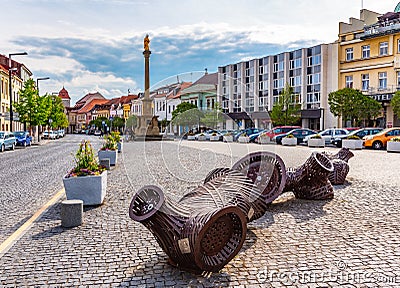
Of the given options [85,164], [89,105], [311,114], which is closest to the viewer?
[85,164]

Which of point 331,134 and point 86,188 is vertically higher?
point 331,134

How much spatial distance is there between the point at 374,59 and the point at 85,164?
154 feet

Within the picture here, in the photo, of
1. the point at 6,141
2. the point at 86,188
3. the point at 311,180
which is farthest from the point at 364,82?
the point at 86,188

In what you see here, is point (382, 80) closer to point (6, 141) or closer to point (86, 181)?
point (6, 141)

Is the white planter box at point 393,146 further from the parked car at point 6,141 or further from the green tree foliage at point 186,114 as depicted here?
the parked car at point 6,141

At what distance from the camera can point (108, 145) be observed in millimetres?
17344

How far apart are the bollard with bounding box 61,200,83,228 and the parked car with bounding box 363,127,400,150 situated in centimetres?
2562

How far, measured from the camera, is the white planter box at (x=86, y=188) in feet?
27.1

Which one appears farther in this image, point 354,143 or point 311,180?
point 354,143

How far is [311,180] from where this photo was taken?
29.2ft

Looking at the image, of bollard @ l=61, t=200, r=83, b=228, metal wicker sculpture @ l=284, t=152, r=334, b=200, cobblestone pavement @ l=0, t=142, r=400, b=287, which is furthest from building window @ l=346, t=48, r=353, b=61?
bollard @ l=61, t=200, r=83, b=228

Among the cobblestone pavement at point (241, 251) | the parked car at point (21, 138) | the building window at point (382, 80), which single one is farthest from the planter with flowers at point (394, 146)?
the parked car at point (21, 138)

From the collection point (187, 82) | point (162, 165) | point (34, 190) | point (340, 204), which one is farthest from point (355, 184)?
point (34, 190)

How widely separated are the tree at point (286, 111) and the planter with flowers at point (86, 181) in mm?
44010
